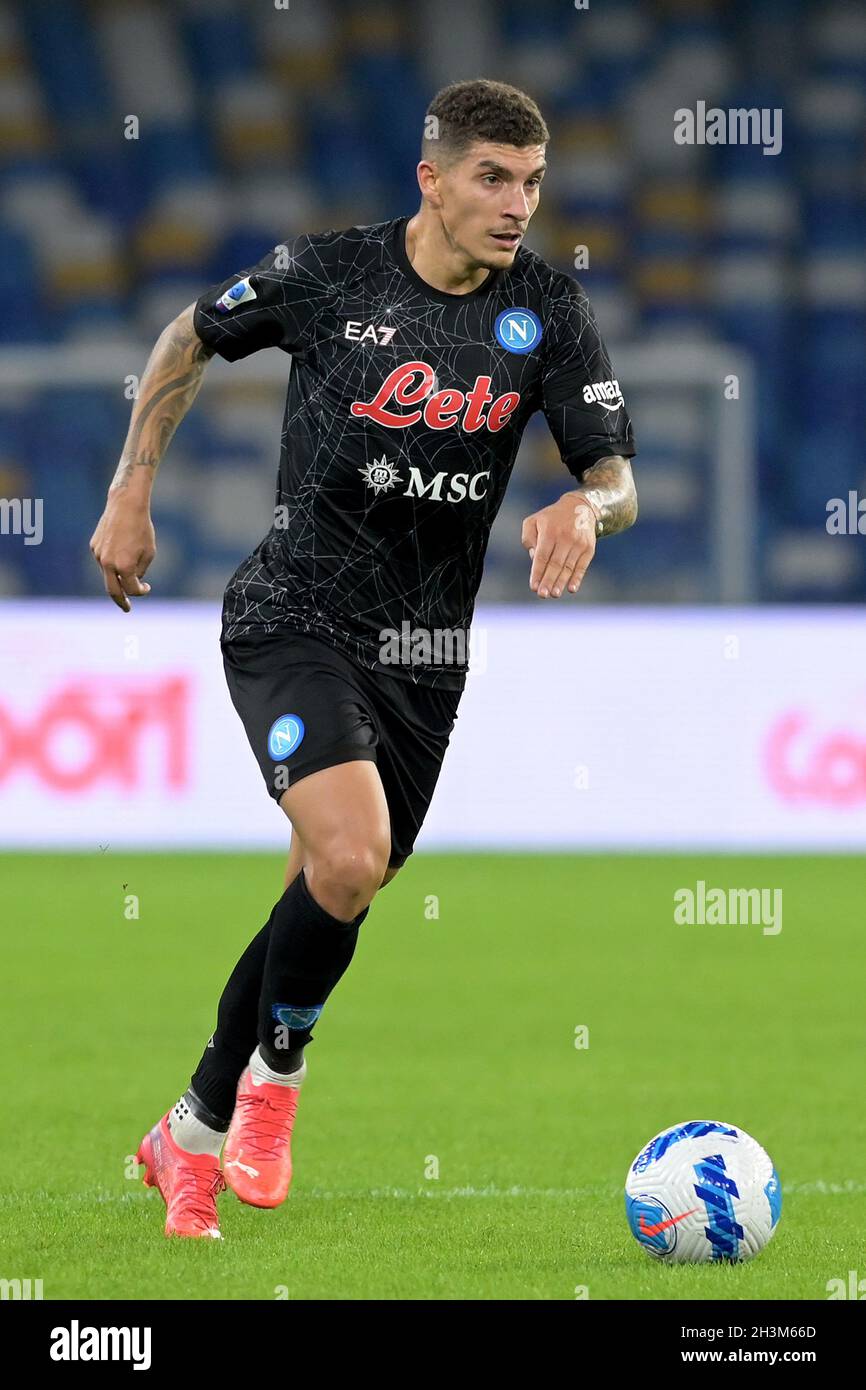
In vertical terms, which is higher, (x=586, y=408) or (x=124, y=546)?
(x=586, y=408)

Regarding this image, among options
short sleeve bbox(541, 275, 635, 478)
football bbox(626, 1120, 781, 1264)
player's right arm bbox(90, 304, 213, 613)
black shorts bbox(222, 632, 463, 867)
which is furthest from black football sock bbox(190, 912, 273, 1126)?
short sleeve bbox(541, 275, 635, 478)

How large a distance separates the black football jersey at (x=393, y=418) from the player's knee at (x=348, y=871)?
52cm

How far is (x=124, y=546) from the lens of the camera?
442cm

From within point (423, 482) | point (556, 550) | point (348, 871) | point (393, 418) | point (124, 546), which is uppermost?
point (393, 418)

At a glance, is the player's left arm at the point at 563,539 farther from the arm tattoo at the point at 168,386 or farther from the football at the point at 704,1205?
the football at the point at 704,1205

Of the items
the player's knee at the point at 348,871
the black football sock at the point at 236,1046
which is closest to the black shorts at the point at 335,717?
the player's knee at the point at 348,871

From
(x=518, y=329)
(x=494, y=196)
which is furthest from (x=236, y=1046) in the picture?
(x=494, y=196)

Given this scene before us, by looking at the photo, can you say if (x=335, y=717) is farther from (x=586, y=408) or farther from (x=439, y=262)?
(x=439, y=262)

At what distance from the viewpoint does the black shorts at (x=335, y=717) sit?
429 centimetres

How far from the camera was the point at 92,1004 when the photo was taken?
7.56 m

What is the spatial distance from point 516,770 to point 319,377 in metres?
7.27

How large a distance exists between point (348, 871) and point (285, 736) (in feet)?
1.10

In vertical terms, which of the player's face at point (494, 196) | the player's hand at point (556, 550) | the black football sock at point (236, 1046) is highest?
the player's face at point (494, 196)

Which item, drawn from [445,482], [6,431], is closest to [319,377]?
[445,482]
